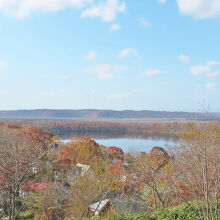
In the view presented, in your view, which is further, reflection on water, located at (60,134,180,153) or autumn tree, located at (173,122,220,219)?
reflection on water, located at (60,134,180,153)

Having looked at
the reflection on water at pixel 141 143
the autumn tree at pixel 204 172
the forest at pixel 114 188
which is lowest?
the reflection on water at pixel 141 143

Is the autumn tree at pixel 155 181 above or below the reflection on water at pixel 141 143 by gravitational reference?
above

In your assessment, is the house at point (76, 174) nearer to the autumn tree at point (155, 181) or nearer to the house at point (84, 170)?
the house at point (84, 170)

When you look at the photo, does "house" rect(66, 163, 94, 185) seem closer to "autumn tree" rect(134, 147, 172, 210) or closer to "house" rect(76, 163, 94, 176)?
"house" rect(76, 163, 94, 176)

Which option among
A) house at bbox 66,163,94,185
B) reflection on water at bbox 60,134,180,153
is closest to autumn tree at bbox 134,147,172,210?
house at bbox 66,163,94,185

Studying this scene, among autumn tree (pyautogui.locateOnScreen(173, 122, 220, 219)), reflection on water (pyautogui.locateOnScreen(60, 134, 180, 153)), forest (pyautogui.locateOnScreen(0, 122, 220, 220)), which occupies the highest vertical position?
autumn tree (pyautogui.locateOnScreen(173, 122, 220, 219))

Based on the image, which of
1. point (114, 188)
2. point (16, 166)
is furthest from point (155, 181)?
point (114, 188)

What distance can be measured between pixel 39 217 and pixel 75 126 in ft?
200

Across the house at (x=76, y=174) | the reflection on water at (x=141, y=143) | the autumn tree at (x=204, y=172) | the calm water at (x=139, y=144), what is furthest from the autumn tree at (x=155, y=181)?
the reflection on water at (x=141, y=143)

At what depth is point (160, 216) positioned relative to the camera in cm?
525

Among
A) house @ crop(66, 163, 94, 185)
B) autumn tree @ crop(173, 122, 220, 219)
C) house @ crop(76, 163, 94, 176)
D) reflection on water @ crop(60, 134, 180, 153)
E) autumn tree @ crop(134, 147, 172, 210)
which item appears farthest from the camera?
reflection on water @ crop(60, 134, 180, 153)

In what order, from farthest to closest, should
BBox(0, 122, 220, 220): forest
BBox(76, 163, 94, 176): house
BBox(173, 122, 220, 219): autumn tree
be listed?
BBox(76, 163, 94, 176): house
BBox(0, 122, 220, 220): forest
BBox(173, 122, 220, 219): autumn tree

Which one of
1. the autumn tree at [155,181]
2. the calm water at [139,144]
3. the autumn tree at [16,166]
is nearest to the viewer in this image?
the autumn tree at [16,166]

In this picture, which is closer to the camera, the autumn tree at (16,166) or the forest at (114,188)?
the autumn tree at (16,166)
